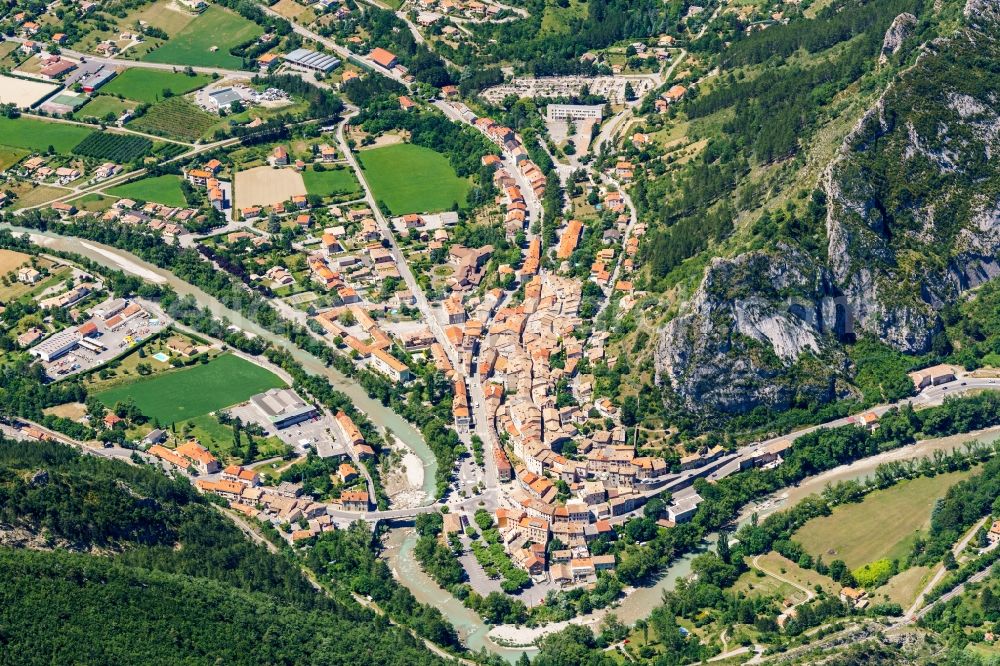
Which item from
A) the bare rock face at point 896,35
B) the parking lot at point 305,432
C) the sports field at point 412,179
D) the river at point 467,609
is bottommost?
the river at point 467,609

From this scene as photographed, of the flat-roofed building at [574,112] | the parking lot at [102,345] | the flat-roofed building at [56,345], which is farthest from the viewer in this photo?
the flat-roofed building at [574,112]

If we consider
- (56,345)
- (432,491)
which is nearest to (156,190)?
(56,345)

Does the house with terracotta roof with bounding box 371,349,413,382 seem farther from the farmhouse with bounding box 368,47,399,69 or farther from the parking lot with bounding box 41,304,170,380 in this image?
the farmhouse with bounding box 368,47,399,69

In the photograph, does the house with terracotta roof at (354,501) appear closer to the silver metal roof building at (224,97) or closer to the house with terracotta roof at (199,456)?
the house with terracotta roof at (199,456)

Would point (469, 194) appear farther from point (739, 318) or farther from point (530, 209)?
point (739, 318)

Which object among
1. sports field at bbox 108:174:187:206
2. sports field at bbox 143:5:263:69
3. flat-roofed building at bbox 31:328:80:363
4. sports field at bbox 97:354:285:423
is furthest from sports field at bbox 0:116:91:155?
sports field at bbox 97:354:285:423

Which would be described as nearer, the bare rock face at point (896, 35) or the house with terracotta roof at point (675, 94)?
the bare rock face at point (896, 35)

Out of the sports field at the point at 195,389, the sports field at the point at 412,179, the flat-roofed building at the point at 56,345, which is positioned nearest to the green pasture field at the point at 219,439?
the sports field at the point at 195,389

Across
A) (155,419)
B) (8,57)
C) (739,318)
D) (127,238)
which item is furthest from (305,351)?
(8,57)
